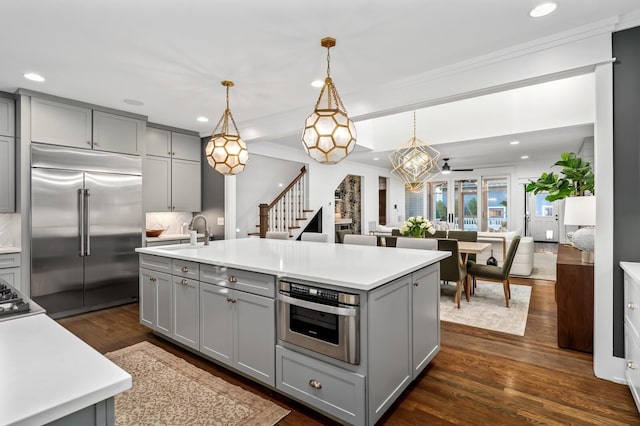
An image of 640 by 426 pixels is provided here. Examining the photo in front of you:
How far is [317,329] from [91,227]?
370cm

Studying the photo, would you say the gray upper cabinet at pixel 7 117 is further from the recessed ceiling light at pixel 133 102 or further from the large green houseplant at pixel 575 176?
the large green houseplant at pixel 575 176

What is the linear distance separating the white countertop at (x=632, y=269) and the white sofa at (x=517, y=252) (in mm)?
3787

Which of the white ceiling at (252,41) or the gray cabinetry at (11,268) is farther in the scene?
the gray cabinetry at (11,268)

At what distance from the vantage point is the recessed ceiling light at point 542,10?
2.32 metres

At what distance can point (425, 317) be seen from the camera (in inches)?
101

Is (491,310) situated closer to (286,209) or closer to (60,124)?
(286,209)

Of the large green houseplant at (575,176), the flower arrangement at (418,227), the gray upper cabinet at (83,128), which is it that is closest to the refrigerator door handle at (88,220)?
the gray upper cabinet at (83,128)

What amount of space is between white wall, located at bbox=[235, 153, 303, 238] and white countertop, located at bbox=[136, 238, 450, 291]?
3894mm

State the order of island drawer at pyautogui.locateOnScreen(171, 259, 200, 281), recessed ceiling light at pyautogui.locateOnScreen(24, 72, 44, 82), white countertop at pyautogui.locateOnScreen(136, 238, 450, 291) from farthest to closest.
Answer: recessed ceiling light at pyautogui.locateOnScreen(24, 72, 44, 82) → island drawer at pyautogui.locateOnScreen(171, 259, 200, 281) → white countertop at pyautogui.locateOnScreen(136, 238, 450, 291)

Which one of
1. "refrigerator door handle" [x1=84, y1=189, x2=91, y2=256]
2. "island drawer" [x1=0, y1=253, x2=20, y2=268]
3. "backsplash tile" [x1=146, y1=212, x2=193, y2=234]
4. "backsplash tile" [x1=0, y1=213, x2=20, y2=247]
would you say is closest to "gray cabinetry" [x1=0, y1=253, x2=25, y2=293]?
"island drawer" [x1=0, y1=253, x2=20, y2=268]

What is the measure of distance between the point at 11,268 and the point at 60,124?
1.75m

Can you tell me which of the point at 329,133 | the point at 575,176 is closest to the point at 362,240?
the point at 329,133

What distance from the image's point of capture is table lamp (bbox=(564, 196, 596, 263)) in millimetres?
2725

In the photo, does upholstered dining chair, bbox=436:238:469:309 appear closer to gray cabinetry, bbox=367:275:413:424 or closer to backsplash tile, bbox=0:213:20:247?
gray cabinetry, bbox=367:275:413:424
